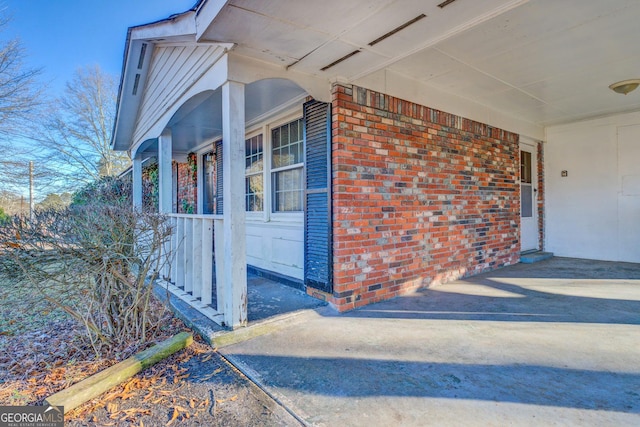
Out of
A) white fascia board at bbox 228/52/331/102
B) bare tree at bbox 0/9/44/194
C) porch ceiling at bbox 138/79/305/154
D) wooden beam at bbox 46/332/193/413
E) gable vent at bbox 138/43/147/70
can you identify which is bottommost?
wooden beam at bbox 46/332/193/413

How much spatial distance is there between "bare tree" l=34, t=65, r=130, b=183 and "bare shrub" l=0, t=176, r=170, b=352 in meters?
16.3

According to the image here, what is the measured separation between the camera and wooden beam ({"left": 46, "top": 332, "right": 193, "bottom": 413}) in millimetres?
2006

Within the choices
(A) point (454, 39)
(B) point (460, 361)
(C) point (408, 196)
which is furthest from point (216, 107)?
(B) point (460, 361)

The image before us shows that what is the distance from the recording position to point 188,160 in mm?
8328

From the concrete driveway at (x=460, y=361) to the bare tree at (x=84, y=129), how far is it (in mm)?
17606

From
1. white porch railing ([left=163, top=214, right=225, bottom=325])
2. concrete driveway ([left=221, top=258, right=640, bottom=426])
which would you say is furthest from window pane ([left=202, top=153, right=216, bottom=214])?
concrete driveway ([left=221, top=258, right=640, bottom=426])

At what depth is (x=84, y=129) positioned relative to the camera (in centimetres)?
1709

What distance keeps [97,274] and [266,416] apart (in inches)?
73.4

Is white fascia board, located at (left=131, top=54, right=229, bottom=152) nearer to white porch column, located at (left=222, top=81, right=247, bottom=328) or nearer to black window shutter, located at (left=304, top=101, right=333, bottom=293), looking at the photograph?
white porch column, located at (left=222, top=81, right=247, bottom=328)

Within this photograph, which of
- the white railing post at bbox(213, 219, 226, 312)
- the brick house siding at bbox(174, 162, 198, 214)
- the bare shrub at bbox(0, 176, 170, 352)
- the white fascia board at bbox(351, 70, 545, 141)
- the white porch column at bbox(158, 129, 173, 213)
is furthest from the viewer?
the brick house siding at bbox(174, 162, 198, 214)

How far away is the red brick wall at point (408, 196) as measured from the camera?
3.71m

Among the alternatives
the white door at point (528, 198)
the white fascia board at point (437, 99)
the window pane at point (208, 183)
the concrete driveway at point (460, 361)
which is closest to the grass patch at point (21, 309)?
the concrete driveway at point (460, 361)

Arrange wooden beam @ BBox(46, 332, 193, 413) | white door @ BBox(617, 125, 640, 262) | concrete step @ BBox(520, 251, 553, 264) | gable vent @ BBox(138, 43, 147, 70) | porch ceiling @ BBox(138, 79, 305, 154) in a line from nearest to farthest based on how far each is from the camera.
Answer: wooden beam @ BBox(46, 332, 193, 413) < porch ceiling @ BBox(138, 79, 305, 154) < gable vent @ BBox(138, 43, 147, 70) < white door @ BBox(617, 125, 640, 262) < concrete step @ BBox(520, 251, 553, 264)

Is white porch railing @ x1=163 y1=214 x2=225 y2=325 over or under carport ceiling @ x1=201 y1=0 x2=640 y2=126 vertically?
under
